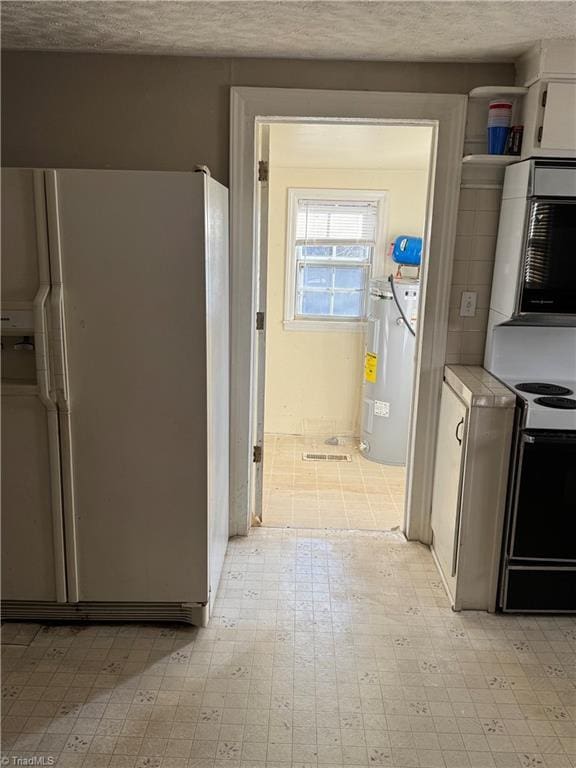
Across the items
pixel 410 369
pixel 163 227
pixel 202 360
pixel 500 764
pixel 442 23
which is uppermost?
pixel 442 23

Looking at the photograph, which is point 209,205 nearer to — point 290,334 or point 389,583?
point 389,583

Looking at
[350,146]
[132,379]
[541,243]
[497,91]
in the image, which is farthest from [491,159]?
[132,379]

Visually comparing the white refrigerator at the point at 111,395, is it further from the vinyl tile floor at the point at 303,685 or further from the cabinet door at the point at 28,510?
the vinyl tile floor at the point at 303,685

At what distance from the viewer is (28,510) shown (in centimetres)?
218

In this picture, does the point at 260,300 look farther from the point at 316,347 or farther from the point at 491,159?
the point at 316,347

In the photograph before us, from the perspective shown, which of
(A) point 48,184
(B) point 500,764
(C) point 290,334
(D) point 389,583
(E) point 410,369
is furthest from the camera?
(C) point 290,334

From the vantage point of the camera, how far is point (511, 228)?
247cm

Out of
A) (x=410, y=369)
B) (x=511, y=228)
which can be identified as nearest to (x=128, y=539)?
(x=511, y=228)

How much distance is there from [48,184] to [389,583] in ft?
6.81

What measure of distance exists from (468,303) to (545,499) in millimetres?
940

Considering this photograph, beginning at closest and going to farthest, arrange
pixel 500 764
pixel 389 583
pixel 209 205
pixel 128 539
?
pixel 500 764
pixel 209 205
pixel 128 539
pixel 389 583

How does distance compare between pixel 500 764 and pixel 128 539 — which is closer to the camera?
pixel 500 764

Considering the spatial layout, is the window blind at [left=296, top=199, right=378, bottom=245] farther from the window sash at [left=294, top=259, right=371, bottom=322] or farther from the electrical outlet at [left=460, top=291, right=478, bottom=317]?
the electrical outlet at [left=460, top=291, right=478, bottom=317]

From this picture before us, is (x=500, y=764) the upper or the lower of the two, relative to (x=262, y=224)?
lower
